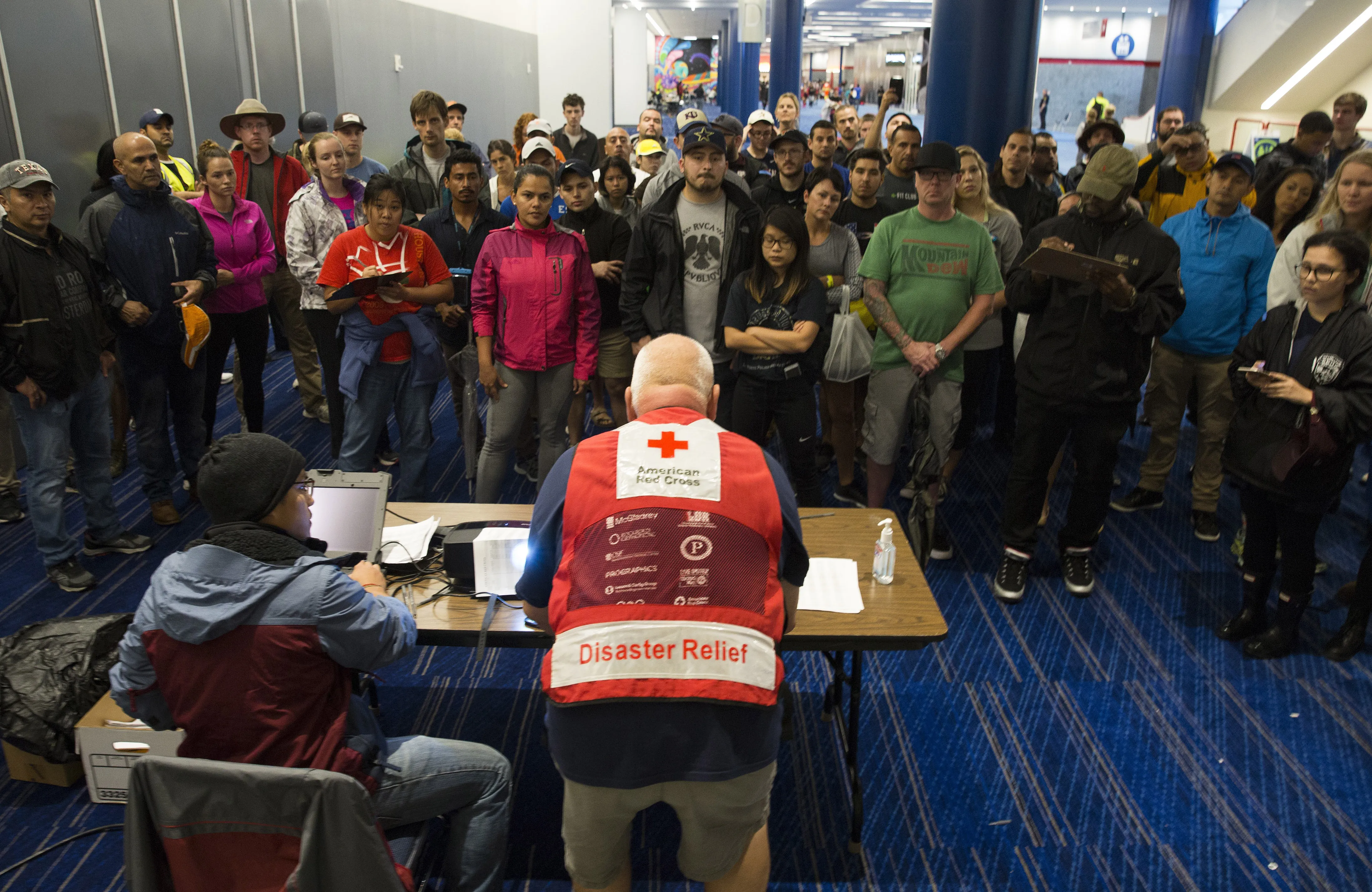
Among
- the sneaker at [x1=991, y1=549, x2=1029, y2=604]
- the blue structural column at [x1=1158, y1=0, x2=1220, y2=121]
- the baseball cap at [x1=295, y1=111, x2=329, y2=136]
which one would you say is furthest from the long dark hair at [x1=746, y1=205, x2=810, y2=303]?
the blue structural column at [x1=1158, y1=0, x2=1220, y2=121]

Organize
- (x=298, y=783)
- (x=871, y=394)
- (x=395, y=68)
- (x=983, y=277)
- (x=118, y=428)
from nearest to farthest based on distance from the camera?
(x=298, y=783) → (x=983, y=277) → (x=871, y=394) → (x=118, y=428) → (x=395, y=68)

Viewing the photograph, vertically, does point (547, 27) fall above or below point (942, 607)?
above

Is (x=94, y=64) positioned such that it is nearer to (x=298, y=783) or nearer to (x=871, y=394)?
(x=871, y=394)

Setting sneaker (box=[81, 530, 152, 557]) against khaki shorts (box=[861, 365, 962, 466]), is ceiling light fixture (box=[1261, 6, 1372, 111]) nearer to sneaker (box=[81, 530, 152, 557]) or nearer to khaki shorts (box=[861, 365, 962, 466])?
khaki shorts (box=[861, 365, 962, 466])

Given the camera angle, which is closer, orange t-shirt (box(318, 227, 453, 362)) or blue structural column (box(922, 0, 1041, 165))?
orange t-shirt (box(318, 227, 453, 362))

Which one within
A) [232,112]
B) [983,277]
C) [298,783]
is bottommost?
[298,783]

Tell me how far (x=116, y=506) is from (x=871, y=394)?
3.37 metres

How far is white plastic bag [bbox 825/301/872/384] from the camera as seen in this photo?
4.04 m

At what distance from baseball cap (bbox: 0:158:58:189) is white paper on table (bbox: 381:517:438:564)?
190 cm

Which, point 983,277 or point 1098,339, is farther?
point 983,277

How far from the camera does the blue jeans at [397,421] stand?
3945 millimetres

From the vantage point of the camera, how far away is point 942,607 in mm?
3771

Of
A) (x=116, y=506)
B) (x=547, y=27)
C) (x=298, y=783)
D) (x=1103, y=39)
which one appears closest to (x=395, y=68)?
(x=547, y=27)

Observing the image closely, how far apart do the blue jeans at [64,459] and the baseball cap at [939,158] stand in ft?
11.0
